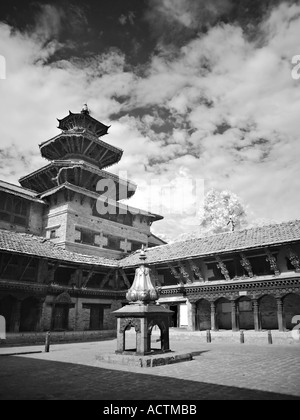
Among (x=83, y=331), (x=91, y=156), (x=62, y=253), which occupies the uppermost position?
(x=91, y=156)

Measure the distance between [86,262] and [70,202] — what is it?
598cm

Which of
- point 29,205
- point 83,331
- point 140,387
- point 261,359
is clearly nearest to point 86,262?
point 83,331

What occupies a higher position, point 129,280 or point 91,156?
point 91,156

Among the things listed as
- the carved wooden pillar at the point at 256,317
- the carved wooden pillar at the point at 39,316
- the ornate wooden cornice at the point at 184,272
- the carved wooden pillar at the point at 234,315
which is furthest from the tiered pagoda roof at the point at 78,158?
the carved wooden pillar at the point at 256,317

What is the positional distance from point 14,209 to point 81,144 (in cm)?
852

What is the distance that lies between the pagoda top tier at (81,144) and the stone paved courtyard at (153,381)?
21844 mm

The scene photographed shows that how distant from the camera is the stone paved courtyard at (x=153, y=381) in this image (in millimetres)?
5773

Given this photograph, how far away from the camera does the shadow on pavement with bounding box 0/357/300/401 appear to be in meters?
5.64

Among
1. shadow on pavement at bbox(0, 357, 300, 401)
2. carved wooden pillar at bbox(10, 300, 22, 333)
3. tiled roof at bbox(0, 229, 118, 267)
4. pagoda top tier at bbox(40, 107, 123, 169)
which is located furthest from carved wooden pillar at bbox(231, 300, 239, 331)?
pagoda top tier at bbox(40, 107, 123, 169)

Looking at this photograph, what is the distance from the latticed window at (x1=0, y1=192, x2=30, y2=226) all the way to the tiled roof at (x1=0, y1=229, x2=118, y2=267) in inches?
130

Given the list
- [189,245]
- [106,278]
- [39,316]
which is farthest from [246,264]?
[39,316]

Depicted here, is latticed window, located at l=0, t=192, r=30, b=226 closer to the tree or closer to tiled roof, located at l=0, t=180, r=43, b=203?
tiled roof, located at l=0, t=180, r=43, b=203
